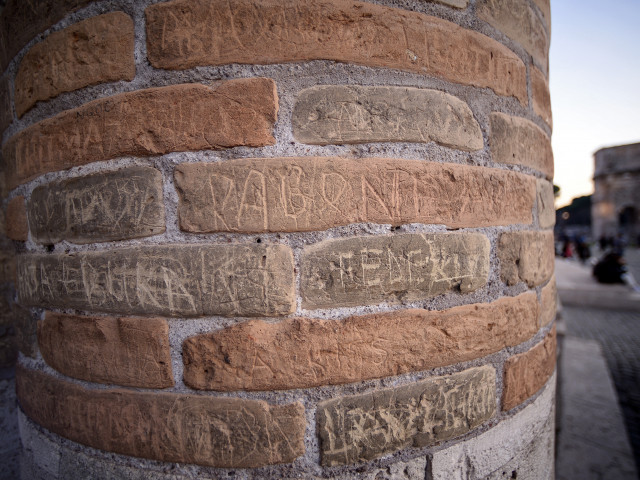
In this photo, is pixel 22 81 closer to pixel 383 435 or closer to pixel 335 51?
pixel 335 51

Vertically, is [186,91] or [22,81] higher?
[22,81]

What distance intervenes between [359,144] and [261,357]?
45 cm

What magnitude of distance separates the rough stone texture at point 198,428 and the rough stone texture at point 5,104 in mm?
734

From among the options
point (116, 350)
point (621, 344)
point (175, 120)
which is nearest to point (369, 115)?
point (175, 120)

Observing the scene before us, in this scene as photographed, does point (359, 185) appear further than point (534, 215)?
No

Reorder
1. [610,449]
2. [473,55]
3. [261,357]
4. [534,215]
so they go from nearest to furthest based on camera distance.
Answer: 1. [261,357]
2. [473,55]
3. [534,215]
4. [610,449]

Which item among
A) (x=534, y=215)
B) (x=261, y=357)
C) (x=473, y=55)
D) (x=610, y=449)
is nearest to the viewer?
(x=261, y=357)

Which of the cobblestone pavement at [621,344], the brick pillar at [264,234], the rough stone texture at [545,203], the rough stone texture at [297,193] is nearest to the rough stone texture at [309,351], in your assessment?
the brick pillar at [264,234]

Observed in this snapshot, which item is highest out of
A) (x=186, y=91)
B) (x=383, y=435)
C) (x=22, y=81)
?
(x=22, y=81)

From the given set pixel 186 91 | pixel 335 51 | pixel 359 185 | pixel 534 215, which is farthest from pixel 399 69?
pixel 534 215

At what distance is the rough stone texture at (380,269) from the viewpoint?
0.66 meters

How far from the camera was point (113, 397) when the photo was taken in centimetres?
71

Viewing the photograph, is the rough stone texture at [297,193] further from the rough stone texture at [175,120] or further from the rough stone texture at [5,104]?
the rough stone texture at [5,104]

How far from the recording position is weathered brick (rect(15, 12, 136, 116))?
0.70m
